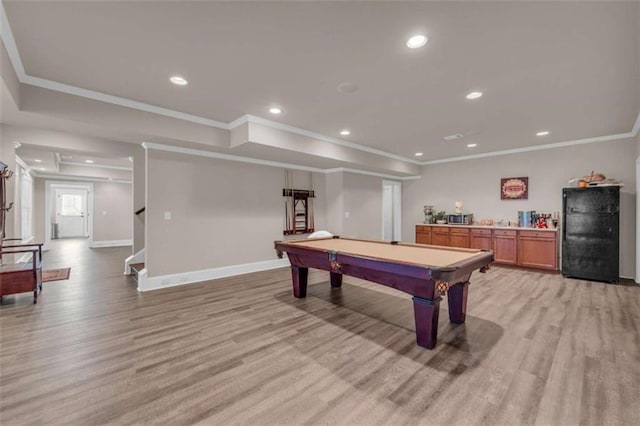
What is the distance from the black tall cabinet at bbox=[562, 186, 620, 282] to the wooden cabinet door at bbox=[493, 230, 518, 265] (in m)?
0.81

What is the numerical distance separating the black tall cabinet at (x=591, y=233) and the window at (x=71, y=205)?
16699mm

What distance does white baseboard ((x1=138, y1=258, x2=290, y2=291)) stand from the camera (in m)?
Result: 4.30

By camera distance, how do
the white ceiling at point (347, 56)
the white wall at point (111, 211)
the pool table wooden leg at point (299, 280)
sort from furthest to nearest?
the white wall at point (111, 211) → the pool table wooden leg at point (299, 280) → the white ceiling at point (347, 56)

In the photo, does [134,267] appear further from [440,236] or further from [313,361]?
[440,236]

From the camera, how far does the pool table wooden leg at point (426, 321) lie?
2.46m

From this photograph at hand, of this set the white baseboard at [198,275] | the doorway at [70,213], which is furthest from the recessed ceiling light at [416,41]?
the doorway at [70,213]

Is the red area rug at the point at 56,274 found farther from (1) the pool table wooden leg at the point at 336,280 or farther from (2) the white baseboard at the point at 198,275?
(1) the pool table wooden leg at the point at 336,280

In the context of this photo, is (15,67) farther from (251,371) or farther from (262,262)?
(262,262)

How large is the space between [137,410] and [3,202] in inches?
141

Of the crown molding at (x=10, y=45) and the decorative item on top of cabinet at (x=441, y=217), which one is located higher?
the crown molding at (x=10, y=45)

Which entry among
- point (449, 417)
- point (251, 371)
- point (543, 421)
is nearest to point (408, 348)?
point (449, 417)

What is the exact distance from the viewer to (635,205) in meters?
4.82

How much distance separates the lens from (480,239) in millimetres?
6258

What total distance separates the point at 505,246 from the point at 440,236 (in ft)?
4.62
